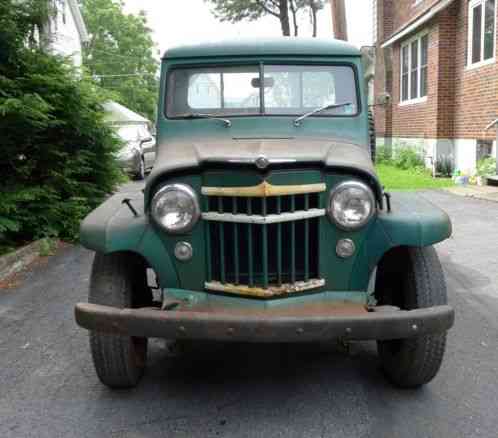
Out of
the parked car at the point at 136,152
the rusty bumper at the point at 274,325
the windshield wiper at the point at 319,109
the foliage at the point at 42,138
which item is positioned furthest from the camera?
the parked car at the point at 136,152

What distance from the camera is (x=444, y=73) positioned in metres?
15.4

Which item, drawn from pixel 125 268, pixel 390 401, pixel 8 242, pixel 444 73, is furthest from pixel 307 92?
pixel 444 73

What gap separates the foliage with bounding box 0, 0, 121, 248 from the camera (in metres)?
7.17

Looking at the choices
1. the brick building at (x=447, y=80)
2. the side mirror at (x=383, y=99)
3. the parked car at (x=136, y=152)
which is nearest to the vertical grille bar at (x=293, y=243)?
the side mirror at (x=383, y=99)

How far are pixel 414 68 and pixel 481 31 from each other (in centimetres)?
442

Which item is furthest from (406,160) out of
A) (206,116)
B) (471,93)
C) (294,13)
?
(294,13)

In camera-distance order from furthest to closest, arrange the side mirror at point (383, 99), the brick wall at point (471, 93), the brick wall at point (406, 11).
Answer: the brick wall at point (406, 11) → the brick wall at point (471, 93) → the side mirror at point (383, 99)

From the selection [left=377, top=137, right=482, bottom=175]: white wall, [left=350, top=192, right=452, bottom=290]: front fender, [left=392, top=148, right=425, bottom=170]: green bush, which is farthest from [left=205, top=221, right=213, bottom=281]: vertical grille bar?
[left=392, top=148, right=425, bottom=170]: green bush

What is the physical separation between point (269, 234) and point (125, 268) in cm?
87

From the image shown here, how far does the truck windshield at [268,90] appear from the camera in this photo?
14.6ft

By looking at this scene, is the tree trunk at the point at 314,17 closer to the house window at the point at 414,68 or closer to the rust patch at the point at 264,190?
the house window at the point at 414,68

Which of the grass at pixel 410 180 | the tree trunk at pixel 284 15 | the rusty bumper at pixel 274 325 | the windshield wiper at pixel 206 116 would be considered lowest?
the grass at pixel 410 180

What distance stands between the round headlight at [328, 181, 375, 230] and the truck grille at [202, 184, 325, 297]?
0.07 m

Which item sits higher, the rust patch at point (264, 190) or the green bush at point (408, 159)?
the rust patch at point (264, 190)
